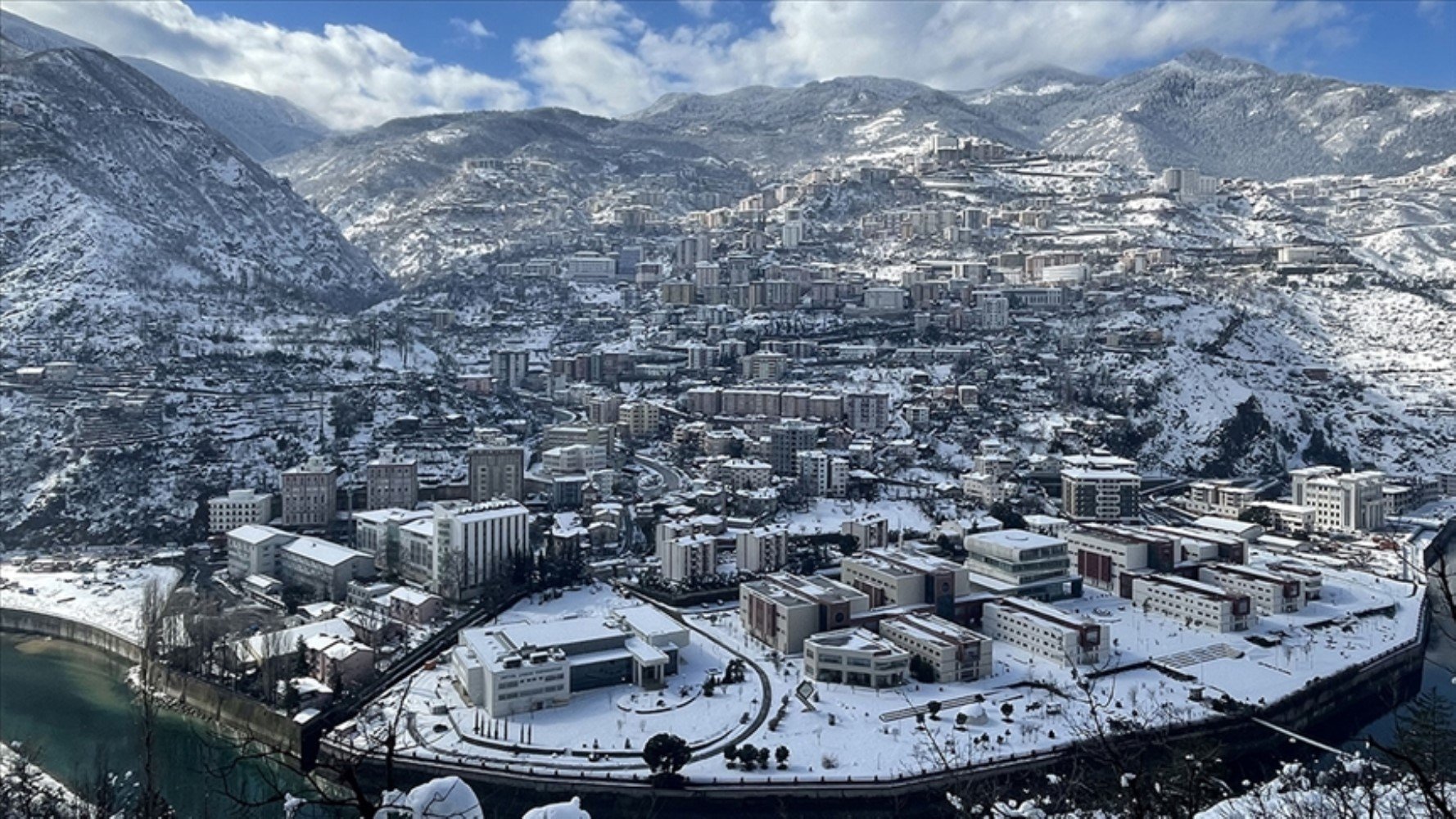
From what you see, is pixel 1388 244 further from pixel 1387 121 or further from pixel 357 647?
pixel 357 647

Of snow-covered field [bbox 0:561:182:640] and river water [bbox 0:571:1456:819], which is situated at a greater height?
snow-covered field [bbox 0:561:182:640]

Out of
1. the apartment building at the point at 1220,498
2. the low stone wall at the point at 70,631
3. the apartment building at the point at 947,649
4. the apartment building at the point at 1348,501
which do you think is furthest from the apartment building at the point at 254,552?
the apartment building at the point at 1348,501

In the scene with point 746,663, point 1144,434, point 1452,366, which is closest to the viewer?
point 746,663

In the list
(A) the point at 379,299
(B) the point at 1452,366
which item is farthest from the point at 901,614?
(A) the point at 379,299

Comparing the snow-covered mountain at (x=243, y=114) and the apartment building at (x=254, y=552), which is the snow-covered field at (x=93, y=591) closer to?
the apartment building at (x=254, y=552)

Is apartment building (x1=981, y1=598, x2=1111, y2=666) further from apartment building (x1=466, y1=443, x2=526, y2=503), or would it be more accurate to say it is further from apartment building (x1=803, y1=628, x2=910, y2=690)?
apartment building (x1=466, y1=443, x2=526, y2=503)

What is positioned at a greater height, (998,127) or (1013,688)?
Answer: (998,127)

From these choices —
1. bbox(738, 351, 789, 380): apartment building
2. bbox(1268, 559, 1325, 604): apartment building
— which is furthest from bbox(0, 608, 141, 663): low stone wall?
bbox(738, 351, 789, 380): apartment building

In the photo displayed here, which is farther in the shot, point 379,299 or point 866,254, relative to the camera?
point 866,254
